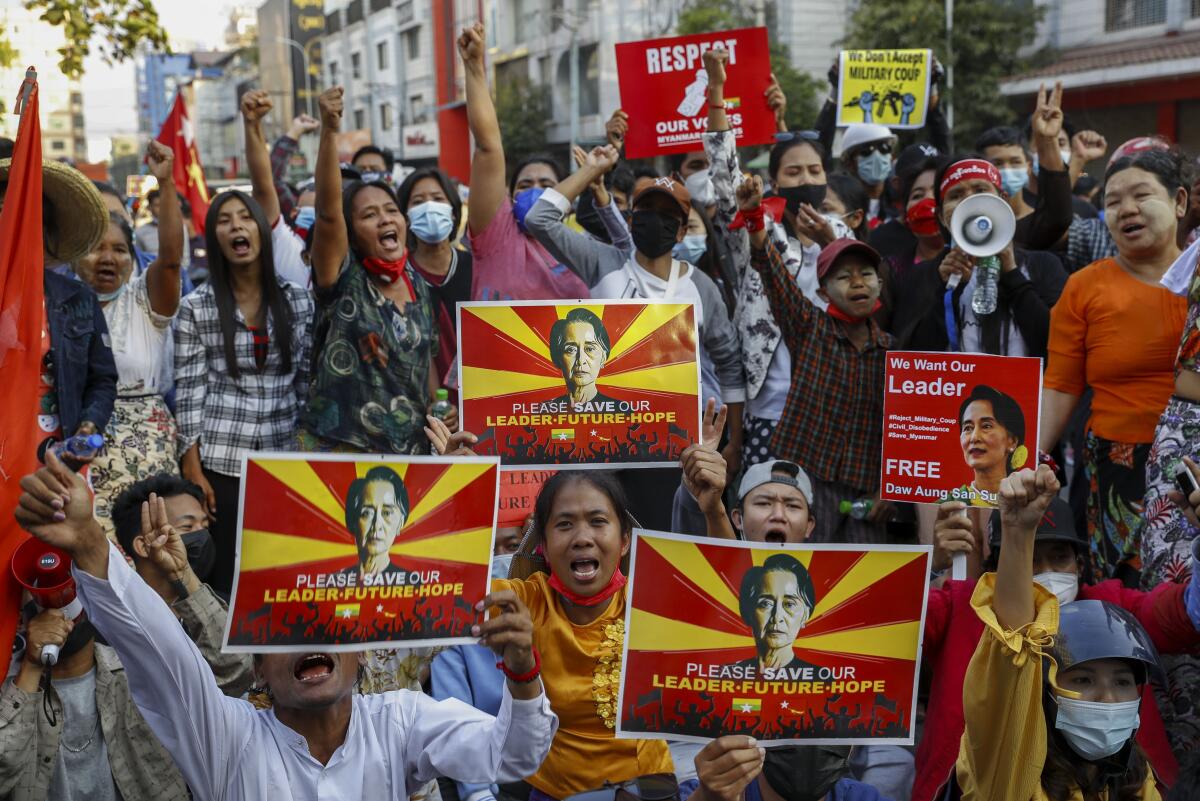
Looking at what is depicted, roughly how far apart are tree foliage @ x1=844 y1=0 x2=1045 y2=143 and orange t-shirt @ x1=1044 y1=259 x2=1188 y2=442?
21.1 meters

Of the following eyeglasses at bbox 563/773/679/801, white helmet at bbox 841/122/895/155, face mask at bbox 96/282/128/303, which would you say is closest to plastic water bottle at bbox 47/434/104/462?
face mask at bbox 96/282/128/303

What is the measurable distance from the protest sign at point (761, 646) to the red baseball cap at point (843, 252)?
7.70 ft

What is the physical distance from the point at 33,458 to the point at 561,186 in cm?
291

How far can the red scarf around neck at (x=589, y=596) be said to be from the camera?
394cm

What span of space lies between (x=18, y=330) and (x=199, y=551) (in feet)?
3.86

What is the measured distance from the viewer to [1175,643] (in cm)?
378

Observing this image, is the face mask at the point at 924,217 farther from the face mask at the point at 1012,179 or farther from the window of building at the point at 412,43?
the window of building at the point at 412,43

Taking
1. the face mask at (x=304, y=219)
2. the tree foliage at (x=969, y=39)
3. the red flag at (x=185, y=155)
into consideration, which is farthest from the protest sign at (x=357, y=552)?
the tree foliage at (x=969, y=39)

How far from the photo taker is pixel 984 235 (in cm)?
523

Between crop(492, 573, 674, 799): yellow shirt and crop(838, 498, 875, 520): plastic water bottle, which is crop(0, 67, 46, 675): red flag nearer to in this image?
crop(492, 573, 674, 799): yellow shirt

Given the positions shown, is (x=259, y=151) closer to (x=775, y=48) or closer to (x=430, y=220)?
(x=430, y=220)

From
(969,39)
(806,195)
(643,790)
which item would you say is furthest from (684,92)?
(969,39)

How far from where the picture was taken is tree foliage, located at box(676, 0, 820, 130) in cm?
2870

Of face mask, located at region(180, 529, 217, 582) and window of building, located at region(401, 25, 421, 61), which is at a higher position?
window of building, located at region(401, 25, 421, 61)
